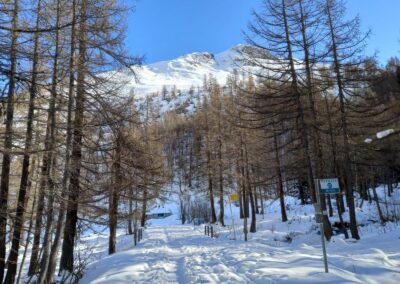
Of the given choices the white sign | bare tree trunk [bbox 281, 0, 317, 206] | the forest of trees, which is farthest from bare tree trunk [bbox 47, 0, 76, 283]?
bare tree trunk [bbox 281, 0, 317, 206]

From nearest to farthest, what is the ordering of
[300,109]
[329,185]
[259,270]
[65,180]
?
[329,185] < [65,180] < [259,270] < [300,109]

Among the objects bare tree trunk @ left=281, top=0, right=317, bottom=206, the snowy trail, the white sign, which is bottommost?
the snowy trail

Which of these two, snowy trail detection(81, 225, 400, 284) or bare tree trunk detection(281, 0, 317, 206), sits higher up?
bare tree trunk detection(281, 0, 317, 206)

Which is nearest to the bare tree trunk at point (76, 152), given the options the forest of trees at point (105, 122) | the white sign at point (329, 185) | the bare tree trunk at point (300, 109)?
the forest of trees at point (105, 122)

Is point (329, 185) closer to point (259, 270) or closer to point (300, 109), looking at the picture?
point (259, 270)

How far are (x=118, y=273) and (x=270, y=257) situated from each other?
14.3ft

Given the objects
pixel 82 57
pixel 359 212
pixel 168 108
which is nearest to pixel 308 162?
pixel 82 57

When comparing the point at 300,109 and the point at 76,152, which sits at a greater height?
the point at 300,109

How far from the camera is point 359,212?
26.4 m

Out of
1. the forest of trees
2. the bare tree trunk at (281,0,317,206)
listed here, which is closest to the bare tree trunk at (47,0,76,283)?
the forest of trees

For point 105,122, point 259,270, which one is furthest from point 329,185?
point 105,122

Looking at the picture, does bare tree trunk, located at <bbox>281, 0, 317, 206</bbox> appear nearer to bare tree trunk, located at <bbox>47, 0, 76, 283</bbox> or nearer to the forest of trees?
the forest of trees

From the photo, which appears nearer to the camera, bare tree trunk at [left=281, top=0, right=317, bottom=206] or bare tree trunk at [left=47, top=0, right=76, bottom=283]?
bare tree trunk at [left=47, top=0, right=76, bottom=283]

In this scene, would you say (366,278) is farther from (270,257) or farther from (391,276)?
(270,257)
